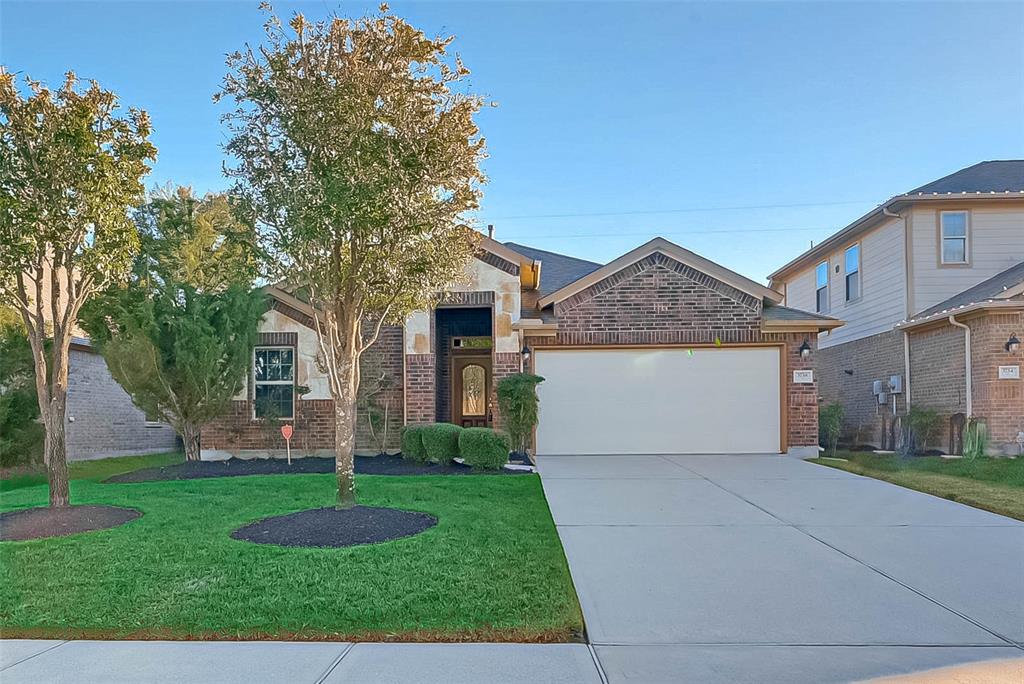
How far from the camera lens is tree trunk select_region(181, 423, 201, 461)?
1220 centimetres

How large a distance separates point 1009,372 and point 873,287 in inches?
163

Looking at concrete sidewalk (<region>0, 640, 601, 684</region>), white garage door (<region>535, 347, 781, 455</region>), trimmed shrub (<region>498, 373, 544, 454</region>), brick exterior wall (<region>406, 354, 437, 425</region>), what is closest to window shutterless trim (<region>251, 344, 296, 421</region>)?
brick exterior wall (<region>406, 354, 437, 425</region>)

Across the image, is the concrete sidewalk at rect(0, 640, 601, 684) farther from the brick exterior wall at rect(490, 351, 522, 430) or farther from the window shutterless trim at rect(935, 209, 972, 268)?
the window shutterless trim at rect(935, 209, 972, 268)

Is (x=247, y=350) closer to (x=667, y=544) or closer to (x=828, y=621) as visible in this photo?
(x=667, y=544)

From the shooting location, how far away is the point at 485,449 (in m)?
10.6

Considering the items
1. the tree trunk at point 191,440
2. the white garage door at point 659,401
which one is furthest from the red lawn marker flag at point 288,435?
the white garage door at point 659,401

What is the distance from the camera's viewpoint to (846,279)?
1697 centimetres

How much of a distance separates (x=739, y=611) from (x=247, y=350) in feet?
33.1

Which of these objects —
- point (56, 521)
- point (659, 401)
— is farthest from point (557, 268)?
point (56, 521)

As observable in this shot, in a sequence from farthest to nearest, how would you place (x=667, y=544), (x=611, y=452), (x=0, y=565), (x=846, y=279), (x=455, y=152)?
(x=846, y=279)
(x=611, y=452)
(x=455, y=152)
(x=667, y=544)
(x=0, y=565)

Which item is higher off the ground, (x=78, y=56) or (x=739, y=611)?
(x=78, y=56)

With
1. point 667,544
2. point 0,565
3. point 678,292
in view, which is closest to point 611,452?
point 678,292

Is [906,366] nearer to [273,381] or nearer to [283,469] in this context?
[283,469]

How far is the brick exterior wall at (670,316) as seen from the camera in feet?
41.8
